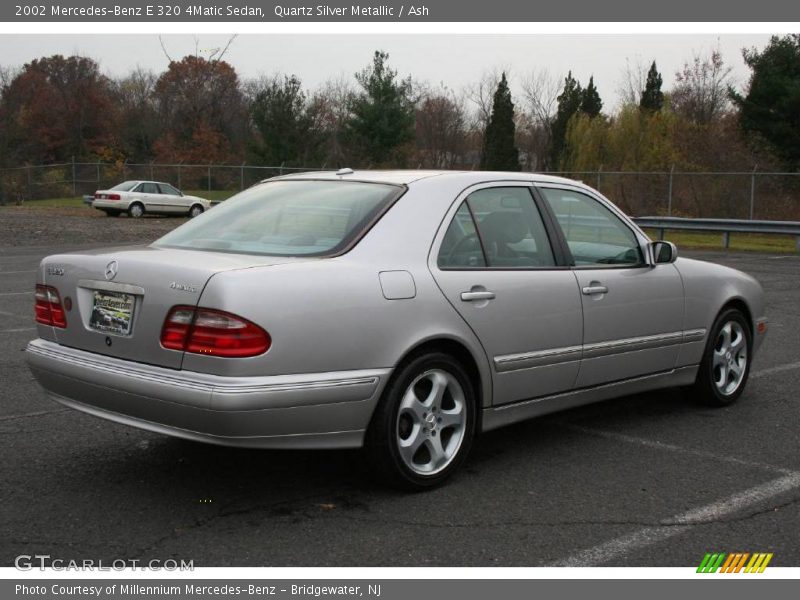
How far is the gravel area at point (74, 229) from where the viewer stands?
878 inches

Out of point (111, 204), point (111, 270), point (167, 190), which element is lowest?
point (111, 204)

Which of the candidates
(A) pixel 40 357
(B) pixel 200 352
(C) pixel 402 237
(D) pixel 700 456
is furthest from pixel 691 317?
(A) pixel 40 357

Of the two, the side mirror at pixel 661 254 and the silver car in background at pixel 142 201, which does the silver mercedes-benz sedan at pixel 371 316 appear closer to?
the side mirror at pixel 661 254

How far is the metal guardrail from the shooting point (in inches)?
858

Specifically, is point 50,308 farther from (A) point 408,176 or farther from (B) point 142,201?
(B) point 142,201

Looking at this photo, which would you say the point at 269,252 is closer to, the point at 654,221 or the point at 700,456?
the point at 700,456

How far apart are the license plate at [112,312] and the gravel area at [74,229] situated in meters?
17.5

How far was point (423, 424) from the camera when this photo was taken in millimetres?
4531

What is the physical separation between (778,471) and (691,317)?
1.38 m

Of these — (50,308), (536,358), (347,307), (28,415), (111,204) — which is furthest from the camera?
(111,204)

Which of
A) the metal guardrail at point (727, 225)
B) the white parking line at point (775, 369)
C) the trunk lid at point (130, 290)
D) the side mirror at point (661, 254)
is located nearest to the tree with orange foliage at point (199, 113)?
the metal guardrail at point (727, 225)

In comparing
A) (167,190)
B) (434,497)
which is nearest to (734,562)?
(434,497)

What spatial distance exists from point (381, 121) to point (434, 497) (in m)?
47.4

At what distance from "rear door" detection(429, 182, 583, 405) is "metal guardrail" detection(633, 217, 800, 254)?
1826 centimetres
